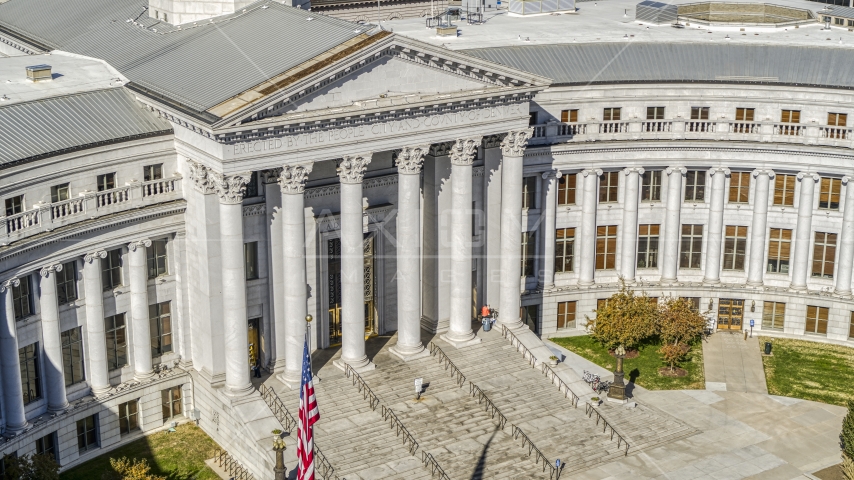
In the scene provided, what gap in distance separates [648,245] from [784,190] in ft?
33.0

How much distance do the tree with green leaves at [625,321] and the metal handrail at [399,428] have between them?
19363mm

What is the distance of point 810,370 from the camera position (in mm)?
88562

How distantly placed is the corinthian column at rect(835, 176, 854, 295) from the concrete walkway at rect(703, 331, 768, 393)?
700cm

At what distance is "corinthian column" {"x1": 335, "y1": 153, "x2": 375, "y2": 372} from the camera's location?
250ft

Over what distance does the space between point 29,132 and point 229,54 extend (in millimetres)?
12474

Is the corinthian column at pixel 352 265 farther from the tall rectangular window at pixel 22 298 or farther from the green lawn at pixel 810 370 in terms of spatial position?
the green lawn at pixel 810 370

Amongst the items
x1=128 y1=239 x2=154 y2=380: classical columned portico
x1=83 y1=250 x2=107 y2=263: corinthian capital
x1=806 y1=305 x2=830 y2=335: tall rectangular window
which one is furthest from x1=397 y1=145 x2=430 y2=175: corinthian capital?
x1=806 y1=305 x2=830 y2=335: tall rectangular window

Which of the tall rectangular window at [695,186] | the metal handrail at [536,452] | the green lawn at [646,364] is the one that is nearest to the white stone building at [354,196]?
the tall rectangular window at [695,186]

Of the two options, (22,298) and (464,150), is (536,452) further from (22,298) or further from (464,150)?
(22,298)

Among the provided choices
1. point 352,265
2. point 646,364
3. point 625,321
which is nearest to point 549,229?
point 625,321

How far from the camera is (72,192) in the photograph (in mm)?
73062

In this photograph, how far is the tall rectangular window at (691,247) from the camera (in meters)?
94.6

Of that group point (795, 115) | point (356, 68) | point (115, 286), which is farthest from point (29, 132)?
point (795, 115)

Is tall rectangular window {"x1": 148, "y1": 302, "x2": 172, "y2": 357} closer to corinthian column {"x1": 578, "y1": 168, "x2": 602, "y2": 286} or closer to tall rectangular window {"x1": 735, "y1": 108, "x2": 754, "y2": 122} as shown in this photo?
corinthian column {"x1": 578, "y1": 168, "x2": 602, "y2": 286}
